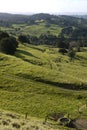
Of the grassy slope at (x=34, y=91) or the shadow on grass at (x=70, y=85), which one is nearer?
the grassy slope at (x=34, y=91)

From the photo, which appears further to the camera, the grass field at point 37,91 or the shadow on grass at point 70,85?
the shadow on grass at point 70,85

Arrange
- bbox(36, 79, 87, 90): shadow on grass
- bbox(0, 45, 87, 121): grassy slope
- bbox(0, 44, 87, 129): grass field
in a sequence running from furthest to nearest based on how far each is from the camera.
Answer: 1. bbox(36, 79, 87, 90): shadow on grass
2. bbox(0, 45, 87, 121): grassy slope
3. bbox(0, 44, 87, 129): grass field

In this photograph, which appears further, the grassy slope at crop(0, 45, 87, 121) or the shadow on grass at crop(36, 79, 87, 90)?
the shadow on grass at crop(36, 79, 87, 90)

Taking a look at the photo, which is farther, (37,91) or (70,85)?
(70,85)

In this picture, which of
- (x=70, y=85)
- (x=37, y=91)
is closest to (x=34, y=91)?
(x=37, y=91)

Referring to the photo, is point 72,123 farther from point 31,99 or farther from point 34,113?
point 31,99

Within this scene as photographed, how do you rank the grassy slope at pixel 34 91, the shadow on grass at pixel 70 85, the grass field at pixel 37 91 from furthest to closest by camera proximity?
1. the shadow on grass at pixel 70 85
2. the grassy slope at pixel 34 91
3. the grass field at pixel 37 91

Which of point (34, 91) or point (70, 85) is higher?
point (34, 91)

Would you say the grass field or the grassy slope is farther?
the grassy slope

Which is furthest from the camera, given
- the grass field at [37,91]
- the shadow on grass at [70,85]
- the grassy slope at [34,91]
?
the shadow on grass at [70,85]

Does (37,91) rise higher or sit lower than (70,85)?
higher

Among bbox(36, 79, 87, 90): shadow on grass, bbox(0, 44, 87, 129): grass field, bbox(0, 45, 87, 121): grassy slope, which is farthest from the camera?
bbox(36, 79, 87, 90): shadow on grass

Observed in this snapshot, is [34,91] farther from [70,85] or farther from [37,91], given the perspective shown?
[70,85]

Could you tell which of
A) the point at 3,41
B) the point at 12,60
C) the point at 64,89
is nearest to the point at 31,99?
the point at 64,89
